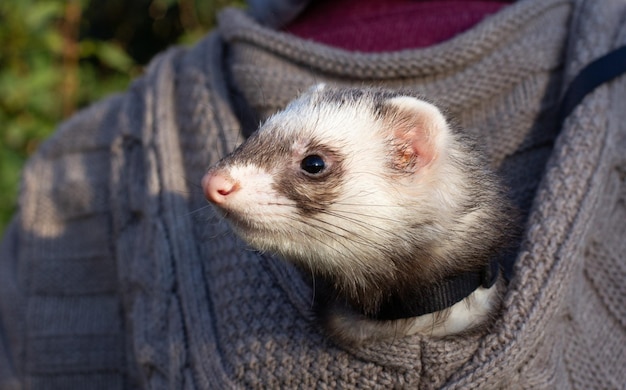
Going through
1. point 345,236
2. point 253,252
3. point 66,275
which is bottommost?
point 66,275

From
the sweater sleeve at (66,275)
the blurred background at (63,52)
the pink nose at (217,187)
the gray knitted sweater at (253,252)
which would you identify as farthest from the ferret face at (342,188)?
the blurred background at (63,52)

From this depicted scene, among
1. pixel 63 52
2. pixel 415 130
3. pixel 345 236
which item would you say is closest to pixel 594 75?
pixel 415 130

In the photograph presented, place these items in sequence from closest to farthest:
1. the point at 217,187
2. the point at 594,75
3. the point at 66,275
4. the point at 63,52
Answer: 1. the point at 217,187
2. the point at 594,75
3. the point at 66,275
4. the point at 63,52

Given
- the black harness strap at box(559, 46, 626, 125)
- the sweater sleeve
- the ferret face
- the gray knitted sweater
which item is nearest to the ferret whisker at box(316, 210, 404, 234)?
the ferret face

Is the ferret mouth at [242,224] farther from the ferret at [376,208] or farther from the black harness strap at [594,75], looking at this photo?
the black harness strap at [594,75]

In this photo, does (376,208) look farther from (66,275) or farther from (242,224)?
(66,275)

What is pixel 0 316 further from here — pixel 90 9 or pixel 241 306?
pixel 90 9

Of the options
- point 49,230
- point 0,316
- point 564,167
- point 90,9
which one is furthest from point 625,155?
point 90,9
